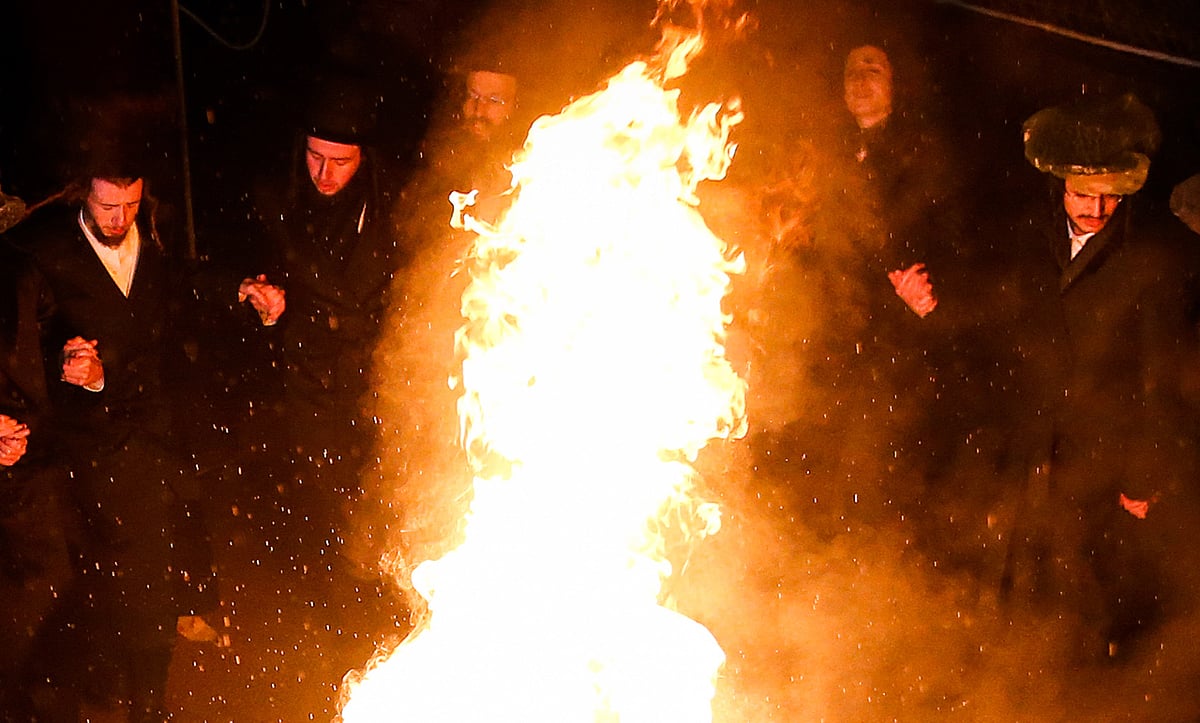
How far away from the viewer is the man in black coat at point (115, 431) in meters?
5.59

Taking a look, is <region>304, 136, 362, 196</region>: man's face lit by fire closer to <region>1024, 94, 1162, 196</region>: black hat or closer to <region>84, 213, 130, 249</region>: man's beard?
<region>84, 213, 130, 249</region>: man's beard

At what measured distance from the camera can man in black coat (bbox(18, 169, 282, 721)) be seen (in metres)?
5.59

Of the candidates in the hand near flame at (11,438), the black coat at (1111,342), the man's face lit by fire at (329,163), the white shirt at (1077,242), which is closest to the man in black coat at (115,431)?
the hand near flame at (11,438)

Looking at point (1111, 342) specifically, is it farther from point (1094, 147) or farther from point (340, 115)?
point (340, 115)

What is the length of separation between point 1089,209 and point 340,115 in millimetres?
3092

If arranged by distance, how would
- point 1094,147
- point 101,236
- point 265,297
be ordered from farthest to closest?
point 1094,147, point 265,297, point 101,236

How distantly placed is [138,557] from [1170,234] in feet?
14.5

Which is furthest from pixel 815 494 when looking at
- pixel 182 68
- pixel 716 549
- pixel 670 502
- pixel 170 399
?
pixel 182 68

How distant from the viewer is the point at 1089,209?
6.05m

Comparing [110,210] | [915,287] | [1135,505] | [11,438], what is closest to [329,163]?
[110,210]

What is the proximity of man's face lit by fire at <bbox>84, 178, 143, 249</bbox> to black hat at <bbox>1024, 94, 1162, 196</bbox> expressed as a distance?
361 centimetres

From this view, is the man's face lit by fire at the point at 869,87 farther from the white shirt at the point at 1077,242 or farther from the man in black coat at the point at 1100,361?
the white shirt at the point at 1077,242

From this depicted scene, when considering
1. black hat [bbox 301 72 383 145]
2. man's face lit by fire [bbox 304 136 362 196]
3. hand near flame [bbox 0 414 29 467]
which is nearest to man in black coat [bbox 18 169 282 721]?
hand near flame [bbox 0 414 29 467]

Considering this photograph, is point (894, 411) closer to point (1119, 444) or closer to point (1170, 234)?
point (1119, 444)
